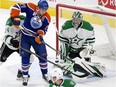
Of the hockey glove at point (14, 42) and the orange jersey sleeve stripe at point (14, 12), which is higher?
the orange jersey sleeve stripe at point (14, 12)

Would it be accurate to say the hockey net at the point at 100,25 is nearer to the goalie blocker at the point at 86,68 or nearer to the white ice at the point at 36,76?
the white ice at the point at 36,76

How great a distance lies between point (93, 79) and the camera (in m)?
3.70

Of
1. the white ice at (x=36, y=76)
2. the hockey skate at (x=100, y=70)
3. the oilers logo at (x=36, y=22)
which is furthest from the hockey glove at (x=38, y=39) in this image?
the hockey skate at (x=100, y=70)

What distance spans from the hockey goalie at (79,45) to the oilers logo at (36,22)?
1.29ft

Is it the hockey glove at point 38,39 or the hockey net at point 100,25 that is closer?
the hockey glove at point 38,39

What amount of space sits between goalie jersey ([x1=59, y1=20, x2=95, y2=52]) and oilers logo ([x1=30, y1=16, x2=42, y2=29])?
0.43 metres

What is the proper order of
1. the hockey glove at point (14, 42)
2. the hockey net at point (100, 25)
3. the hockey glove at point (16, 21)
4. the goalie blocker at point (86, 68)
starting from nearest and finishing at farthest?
the hockey glove at point (16, 21), the hockey glove at point (14, 42), the goalie blocker at point (86, 68), the hockey net at point (100, 25)

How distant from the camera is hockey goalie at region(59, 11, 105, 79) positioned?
370cm

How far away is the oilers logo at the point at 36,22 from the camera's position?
134 inches

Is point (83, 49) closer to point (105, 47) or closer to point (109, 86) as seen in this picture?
point (109, 86)

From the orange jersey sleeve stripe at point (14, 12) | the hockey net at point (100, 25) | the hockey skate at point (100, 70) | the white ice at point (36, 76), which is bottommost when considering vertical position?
the white ice at point (36, 76)

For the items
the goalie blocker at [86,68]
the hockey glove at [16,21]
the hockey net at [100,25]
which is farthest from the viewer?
the hockey net at [100,25]

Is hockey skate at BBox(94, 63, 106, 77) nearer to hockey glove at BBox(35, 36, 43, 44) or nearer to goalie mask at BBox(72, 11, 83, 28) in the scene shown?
goalie mask at BBox(72, 11, 83, 28)

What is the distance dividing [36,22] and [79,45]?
0.61m
